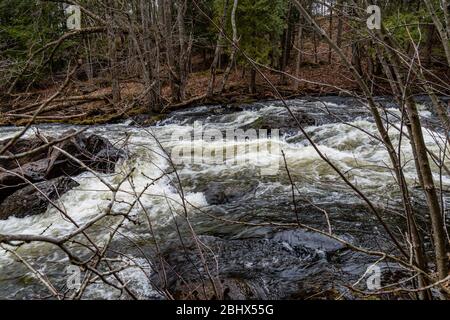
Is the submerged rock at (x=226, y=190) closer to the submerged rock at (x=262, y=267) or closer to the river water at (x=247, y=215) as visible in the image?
the river water at (x=247, y=215)

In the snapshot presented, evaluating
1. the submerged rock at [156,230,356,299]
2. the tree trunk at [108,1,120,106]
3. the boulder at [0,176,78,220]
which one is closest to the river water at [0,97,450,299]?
the submerged rock at [156,230,356,299]

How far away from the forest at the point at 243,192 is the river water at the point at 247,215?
0.09 feet

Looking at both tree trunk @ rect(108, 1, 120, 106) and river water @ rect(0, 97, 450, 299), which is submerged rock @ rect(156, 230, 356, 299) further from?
tree trunk @ rect(108, 1, 120, 106)

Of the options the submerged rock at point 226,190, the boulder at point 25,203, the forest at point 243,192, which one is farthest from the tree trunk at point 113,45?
the submerged rock at point 226,190

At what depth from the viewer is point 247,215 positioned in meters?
6.12

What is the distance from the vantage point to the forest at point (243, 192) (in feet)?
5.78

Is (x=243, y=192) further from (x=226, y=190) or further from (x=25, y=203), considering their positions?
(x=25, y=203)

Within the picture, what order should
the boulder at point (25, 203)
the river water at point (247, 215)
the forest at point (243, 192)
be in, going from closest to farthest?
1. the forest at point (243, 192)
2. the river water at point (247, 215)
3. the boulder at point (25, 203)

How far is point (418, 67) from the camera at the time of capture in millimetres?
1938

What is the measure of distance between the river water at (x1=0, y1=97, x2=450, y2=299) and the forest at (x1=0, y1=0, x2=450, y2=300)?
0.03 metres
